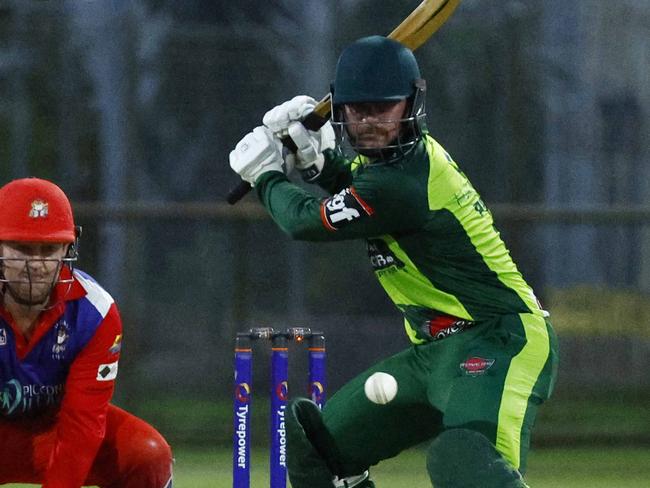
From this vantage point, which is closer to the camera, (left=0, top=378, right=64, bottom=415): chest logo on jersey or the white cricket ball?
the white cricket ball

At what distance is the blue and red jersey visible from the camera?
4137mm

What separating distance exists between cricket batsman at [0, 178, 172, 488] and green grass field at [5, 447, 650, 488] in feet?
5.07

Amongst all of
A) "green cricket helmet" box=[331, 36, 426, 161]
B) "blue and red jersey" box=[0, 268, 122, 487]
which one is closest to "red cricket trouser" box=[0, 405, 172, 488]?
"blue and red jersey" box=[0, 268, 122, 487]

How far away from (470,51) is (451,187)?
337cm

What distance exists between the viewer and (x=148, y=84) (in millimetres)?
7219

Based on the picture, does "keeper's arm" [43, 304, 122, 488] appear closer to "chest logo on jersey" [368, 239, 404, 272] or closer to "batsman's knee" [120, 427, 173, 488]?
"batsman's knee" [120, 427, 173, 488]

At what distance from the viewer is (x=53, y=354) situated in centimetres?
418

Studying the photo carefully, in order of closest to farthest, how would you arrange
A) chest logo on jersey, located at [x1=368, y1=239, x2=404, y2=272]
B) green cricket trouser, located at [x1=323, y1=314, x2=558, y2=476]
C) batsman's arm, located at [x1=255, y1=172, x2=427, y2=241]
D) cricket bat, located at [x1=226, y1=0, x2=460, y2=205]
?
green cricket trouser, located at [x1=323, y1=314, x2=558, y2=476], batsman's arm, located at [x1=255, y1=172, x2=427, y2=241], chest logo on jersey, located at [x1=368, y1=239, x2=404, y2=272], cricket bat, located at [x1=226, y1=0, x2=460, y2=205]

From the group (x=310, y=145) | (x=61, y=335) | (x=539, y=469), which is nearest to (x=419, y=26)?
(x=310, y=145)

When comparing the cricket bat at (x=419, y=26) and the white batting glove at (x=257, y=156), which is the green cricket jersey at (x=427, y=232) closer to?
the white batting glove at (x=257, y=156)

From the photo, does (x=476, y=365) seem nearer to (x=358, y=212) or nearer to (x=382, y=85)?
(x=358, y=212)

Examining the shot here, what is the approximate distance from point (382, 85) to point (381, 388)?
0.84 metres

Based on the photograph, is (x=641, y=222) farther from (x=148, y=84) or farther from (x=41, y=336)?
(x=41, y=336)

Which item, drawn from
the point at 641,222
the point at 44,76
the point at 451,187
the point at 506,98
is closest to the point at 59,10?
the point at 44,76
